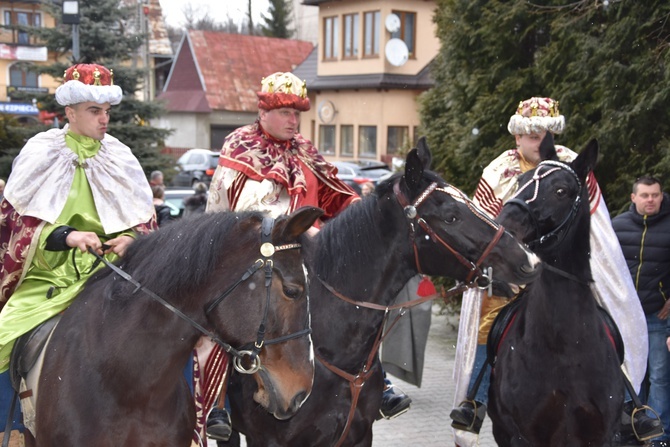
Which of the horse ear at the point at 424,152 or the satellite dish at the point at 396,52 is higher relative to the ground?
the satellite dish at the point at 396,52

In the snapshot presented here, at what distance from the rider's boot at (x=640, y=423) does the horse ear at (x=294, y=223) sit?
2.93m

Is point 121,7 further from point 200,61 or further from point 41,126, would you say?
point 200,61

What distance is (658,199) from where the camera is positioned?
22.8 feet

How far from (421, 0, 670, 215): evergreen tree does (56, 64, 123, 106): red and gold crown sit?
529 centimetres

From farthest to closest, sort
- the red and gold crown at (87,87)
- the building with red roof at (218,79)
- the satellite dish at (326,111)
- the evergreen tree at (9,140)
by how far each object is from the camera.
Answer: the building with red roof at (218,79) < the satellite dish at (326,111) < the evergreen tree at (9,140) < the red and gold crown at (87,87)

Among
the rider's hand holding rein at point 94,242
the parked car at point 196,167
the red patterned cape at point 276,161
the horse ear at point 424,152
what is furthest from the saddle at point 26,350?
the parked car at point 196,167

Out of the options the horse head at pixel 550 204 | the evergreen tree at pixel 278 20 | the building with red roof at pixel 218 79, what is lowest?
the horse head at pixel 550 204

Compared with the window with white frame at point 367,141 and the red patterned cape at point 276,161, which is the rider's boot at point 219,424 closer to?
the red patterned cape at point 276,161

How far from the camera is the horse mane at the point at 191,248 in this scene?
3432mm

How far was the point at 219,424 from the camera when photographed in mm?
4793

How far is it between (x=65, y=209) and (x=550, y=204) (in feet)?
9.11

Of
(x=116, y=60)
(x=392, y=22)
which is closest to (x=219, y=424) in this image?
(x=116, y=60)

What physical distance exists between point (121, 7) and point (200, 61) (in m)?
27.2

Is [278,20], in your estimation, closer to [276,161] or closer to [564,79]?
[564,79]
